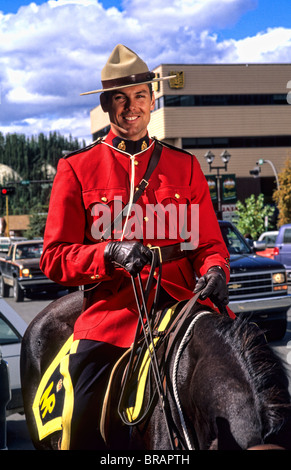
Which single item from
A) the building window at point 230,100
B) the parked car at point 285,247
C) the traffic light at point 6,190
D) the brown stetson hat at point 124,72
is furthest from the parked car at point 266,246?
the building window at point 230,100

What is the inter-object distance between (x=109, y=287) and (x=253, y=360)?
822 mm

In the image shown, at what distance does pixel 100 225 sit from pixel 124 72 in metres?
0.67

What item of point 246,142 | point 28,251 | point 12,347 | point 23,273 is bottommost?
point 23,273

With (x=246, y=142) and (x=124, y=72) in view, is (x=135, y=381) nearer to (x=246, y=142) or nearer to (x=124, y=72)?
(x=124, y=72)

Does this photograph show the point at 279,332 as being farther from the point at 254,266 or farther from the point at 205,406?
the point at 205,406

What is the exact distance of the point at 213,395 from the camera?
208cm

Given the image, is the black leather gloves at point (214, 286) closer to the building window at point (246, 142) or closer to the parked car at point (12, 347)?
the parked car at point (12, 347)

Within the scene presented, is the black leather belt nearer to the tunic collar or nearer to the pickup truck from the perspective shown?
the tunic collar

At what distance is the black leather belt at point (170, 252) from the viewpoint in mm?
2658

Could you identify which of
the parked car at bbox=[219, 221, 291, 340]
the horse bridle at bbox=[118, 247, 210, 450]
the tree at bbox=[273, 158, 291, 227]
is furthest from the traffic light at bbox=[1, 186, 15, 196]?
the horse bridle at bbox=[118, 247, 210, 450]

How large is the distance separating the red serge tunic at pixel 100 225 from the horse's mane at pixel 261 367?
427 millimetres

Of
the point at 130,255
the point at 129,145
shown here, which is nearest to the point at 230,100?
the point at 129,145
